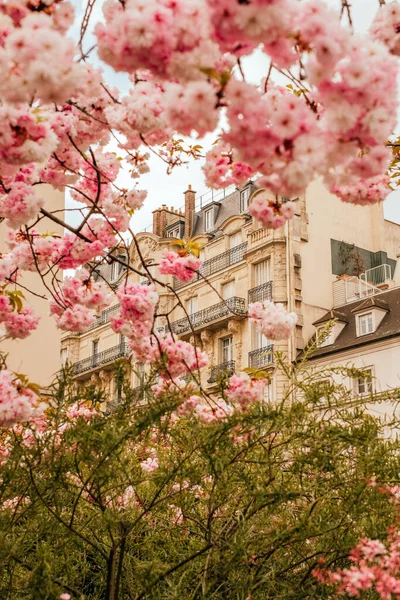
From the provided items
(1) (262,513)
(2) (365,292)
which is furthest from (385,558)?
(2) (365,292)

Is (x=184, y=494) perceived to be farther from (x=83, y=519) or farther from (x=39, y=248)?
(x=39, y=248)

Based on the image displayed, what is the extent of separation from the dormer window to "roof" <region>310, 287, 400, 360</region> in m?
0.19

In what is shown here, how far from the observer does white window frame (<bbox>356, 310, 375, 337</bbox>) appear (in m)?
21.6

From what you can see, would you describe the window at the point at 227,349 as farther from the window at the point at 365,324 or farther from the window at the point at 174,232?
the window at the point at 174,232

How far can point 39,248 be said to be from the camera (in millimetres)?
4855

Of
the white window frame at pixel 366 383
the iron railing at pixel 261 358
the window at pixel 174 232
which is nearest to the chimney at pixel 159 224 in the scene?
the window at pixel 174 232

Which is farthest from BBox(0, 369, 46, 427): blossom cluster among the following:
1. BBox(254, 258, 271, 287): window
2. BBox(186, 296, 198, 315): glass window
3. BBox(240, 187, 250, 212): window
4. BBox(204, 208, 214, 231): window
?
BBox(204, 208, 214, 231): window

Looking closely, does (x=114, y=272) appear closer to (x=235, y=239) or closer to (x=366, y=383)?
(x=235, y=239)

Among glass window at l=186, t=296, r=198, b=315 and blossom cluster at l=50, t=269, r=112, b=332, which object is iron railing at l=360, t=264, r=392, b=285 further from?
blossom cluster at l=50, t=269, r=112, b=332

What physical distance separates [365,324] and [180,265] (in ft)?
58.7

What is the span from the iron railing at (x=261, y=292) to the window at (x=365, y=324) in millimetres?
3425

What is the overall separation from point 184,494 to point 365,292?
21.2 meters

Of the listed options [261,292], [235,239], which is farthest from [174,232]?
[261,292]

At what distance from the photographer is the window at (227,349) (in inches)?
1029
